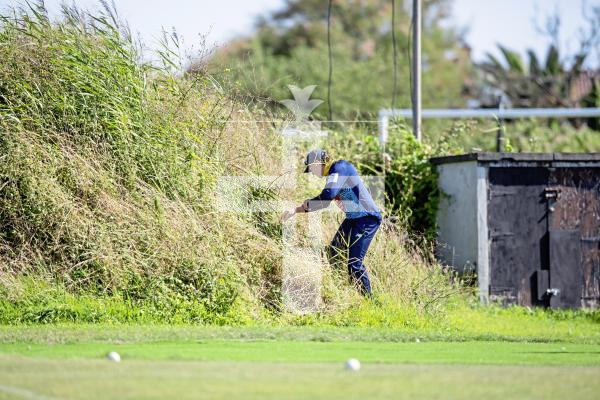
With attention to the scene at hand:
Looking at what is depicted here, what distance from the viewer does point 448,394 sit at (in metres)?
7.13

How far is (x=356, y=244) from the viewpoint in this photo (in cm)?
1330

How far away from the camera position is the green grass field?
23.5 feet

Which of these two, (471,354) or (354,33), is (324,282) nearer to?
(471,354)

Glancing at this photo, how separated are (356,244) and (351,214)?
0.41m

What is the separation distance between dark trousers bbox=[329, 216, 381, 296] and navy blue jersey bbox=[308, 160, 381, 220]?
11 cm

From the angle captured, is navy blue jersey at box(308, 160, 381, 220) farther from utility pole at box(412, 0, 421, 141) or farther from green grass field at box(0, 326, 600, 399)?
utility pole at box(412, 0, 421, 141)

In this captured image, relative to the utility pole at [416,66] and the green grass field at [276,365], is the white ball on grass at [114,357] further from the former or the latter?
the utility pole at [416,66]

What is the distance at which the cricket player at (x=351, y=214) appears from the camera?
13133 mm

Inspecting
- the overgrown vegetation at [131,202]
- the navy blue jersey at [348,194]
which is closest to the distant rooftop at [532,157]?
the overgrown vegetation at [131,202]

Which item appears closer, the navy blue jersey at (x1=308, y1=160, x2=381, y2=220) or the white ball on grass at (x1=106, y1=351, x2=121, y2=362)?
the white ball on grass at (x1=106, y1=351, x2=121, y2=362)

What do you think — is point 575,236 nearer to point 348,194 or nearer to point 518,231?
point 518,231

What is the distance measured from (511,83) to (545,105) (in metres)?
2.11

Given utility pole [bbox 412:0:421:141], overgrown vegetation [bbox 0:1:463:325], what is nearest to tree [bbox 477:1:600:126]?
utility pole [bbox 412:0:421:141]

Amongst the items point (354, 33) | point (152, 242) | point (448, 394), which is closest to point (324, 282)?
point (152, 242)
